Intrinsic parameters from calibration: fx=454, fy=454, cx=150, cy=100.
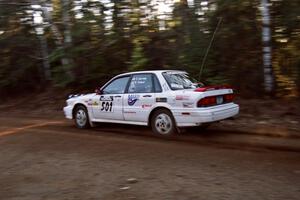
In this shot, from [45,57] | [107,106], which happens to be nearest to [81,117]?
[107,106]

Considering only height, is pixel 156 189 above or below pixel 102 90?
below

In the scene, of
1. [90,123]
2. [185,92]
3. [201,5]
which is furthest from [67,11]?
[185,92]

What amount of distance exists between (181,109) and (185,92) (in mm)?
373

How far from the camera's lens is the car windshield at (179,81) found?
1021cm

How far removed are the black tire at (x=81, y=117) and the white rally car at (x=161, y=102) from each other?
0.47 ft

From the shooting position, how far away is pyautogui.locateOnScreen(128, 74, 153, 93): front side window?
412 inches

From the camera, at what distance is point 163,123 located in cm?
1014

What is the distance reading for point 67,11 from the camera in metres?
19.0

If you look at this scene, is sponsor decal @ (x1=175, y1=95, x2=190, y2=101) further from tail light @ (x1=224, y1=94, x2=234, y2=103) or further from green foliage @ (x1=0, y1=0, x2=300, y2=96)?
green foliage @ (x1=0, y1=0, x2=300, y2=96)

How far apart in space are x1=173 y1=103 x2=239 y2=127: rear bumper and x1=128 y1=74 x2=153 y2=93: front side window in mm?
1032

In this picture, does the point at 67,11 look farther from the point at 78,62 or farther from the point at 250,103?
the point at 250,103

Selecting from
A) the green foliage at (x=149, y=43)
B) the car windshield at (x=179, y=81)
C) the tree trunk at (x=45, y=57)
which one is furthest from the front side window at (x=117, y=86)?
the tree trunk at (x=45, y=57)

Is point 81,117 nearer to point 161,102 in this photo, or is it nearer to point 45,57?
point 161,102

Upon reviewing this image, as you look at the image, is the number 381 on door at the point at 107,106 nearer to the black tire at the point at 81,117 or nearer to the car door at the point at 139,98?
the car door at the point at 139,98
